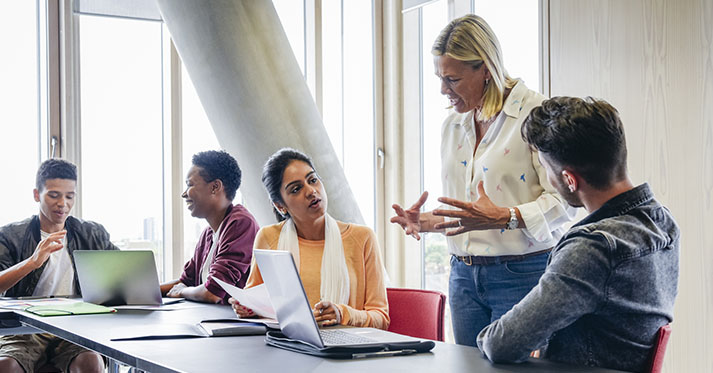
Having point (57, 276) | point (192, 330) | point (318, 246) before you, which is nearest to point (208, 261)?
point (57, 276)

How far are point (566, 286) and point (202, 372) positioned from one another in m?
0.73

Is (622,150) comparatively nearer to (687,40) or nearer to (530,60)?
(687,40)

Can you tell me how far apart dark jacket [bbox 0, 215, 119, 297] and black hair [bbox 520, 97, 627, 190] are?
2428 millimetres

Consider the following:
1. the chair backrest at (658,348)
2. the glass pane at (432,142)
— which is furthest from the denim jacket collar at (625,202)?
the glass pane at (432,142)

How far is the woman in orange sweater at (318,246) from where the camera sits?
2406 mm

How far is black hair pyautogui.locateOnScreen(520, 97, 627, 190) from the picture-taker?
1.44 metres

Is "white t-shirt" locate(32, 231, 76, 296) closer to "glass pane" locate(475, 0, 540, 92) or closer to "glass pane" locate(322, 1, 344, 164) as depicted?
"glass pane" locate(322, 1, 344, 164)

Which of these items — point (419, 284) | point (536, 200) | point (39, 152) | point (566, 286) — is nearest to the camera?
point (566, 286)

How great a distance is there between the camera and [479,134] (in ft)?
7.54

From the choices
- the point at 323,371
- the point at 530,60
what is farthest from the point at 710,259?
the point at 323,371

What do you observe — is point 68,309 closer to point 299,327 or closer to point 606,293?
point 299,327

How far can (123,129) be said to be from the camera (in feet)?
14.9

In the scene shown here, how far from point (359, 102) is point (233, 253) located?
8.49 feet

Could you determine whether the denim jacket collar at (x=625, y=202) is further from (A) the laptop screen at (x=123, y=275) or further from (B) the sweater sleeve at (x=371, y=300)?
(A) the laptop screen at (x=123, y=275)
